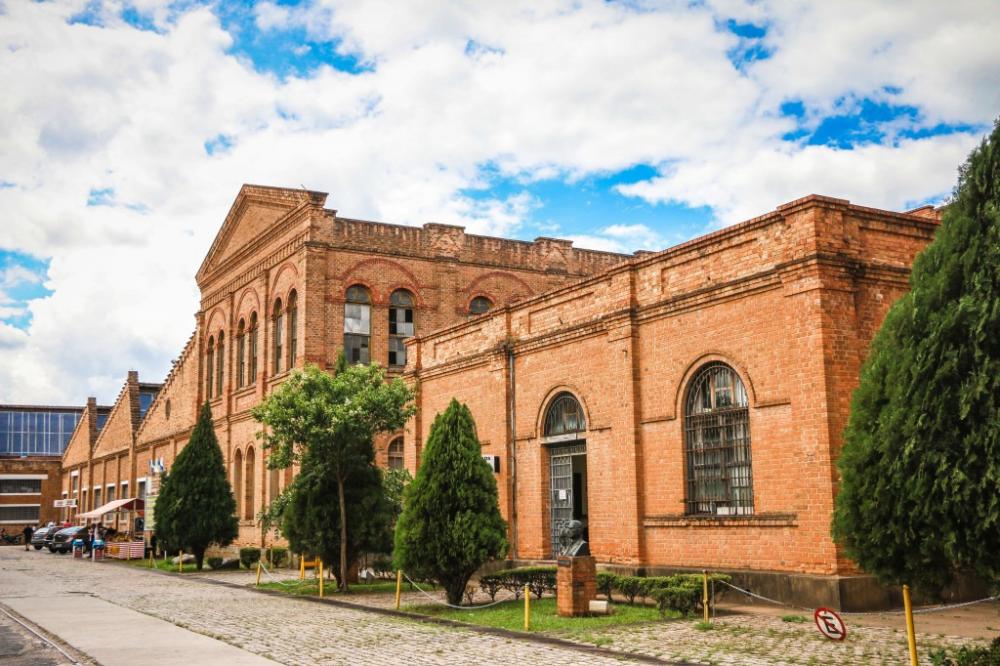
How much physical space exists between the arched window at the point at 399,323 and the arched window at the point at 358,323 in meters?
0.81

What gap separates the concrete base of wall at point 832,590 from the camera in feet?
45.8

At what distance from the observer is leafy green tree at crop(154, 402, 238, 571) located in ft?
105

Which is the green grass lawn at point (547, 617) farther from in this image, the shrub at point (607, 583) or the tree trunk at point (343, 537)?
the tree trunk at point (343, 537)

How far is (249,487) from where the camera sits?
36750 mm

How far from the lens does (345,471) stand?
2134 cm

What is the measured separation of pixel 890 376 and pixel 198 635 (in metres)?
10.1

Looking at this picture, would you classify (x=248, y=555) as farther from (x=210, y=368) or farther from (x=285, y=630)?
(x=285, y=630)

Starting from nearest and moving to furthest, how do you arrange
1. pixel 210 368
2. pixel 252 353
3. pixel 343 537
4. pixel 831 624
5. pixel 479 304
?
pixel 831 624
pixel 343 537
pixel 479 304
pixel 252 353
pixel 210 368

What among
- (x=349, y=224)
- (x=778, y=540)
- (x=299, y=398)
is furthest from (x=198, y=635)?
(x=349, y=224)

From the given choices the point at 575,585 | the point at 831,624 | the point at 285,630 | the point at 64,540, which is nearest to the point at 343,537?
the point at 285,630

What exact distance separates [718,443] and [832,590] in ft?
10.8

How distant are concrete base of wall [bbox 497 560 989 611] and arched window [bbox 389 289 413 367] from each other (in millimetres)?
18812

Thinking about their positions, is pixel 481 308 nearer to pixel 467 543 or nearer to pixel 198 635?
pixel 467 543

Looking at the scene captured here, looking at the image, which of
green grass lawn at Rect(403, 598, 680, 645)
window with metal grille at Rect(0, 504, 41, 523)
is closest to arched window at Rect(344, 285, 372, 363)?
green grass lawn at Rect(403, 598, 680, 645)
